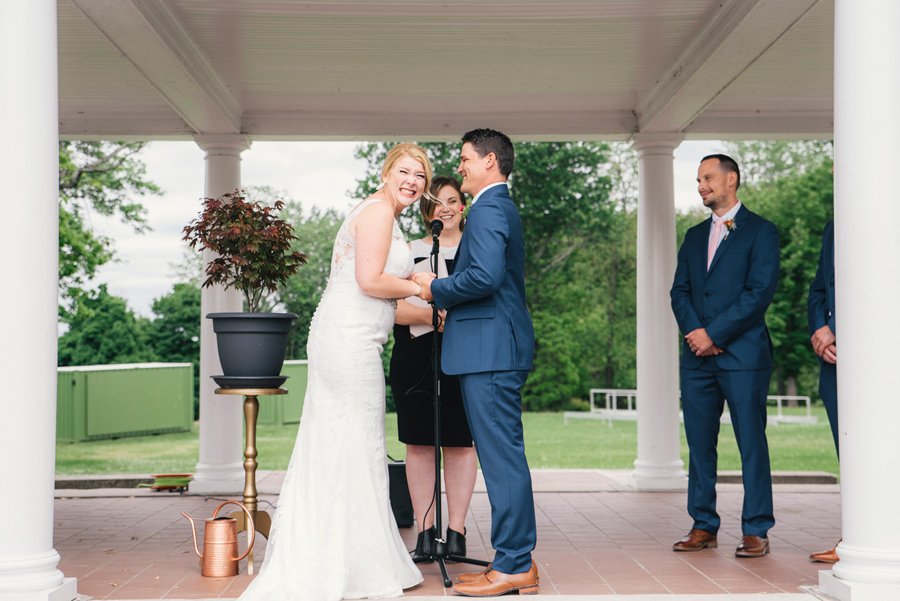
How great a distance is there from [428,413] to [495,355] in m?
1.01

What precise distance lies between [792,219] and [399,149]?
30178mm

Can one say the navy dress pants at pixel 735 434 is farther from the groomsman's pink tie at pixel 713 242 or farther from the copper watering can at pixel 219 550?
the copper watering can at pixel 219 550

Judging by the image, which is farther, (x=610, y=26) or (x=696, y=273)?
(x=610, y=26)

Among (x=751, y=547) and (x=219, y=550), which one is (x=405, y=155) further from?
(x=751, y=547)

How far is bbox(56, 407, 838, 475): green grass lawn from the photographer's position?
15.1 m

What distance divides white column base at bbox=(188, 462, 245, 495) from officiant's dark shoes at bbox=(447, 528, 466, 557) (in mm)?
3461

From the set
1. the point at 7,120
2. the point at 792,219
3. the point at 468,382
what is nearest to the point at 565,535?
the point at 468,382

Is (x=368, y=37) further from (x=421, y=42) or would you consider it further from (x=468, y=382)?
(x=468, y=382)

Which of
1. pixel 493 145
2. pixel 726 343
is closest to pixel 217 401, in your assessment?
pixel 493 145

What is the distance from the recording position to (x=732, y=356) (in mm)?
5215

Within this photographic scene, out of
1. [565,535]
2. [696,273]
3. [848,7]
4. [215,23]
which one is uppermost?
[215,23]

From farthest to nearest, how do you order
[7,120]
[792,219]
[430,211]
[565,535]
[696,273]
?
[792,219]
[565,535]
[696,273]
[430,211]
[7,120]

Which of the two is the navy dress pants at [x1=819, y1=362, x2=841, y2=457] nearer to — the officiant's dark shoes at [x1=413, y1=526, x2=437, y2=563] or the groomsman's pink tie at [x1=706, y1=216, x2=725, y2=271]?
the groomsman's pink tie at [x1=706, y1=216, x2=725, y2=271]

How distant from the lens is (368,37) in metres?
6.36
